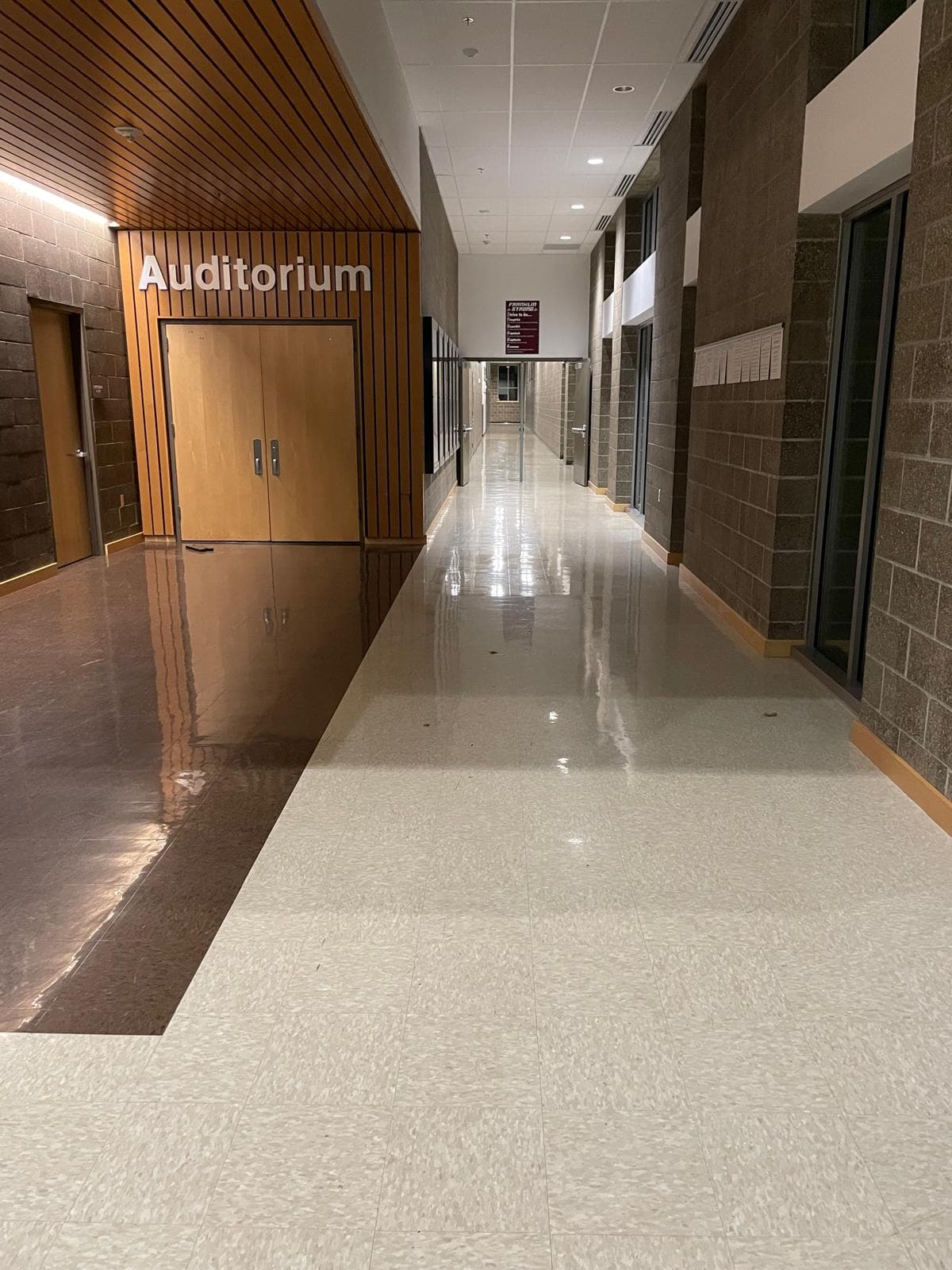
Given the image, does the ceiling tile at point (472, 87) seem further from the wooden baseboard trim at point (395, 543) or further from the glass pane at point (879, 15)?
the wooden baseboard trim at point (395, 543)

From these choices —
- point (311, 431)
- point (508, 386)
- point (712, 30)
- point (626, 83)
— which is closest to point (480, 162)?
point (626, 83)

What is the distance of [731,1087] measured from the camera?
205 centimetres

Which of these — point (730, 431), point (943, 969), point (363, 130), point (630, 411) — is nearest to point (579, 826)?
point (943, 969)

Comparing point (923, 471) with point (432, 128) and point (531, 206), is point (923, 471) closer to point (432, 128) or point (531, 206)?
point (432, 128)

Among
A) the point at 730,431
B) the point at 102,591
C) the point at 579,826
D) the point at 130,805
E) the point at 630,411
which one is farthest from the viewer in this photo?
the point at 630,411

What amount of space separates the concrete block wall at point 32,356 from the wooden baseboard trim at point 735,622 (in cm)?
552

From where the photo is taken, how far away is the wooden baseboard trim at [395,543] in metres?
9.88

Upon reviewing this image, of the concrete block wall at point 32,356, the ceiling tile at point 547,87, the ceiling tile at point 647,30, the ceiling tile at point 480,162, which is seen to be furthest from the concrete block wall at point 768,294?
the concrete block wall at point 32,356

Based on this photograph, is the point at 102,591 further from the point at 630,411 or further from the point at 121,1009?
the point at 630,411

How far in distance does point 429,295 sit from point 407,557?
3.29m

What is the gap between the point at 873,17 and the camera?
187 inches

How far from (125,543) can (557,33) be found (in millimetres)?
6236

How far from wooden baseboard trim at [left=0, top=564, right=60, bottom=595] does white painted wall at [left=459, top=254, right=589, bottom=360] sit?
967cm

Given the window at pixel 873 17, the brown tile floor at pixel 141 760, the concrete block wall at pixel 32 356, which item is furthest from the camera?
the concrete block wall at pixel 32 356
